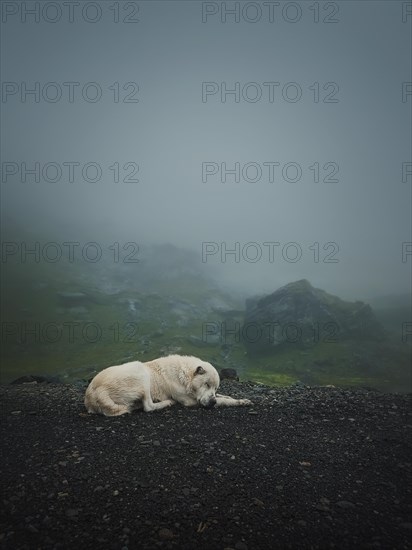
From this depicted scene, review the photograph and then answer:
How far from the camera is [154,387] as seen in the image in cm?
1146

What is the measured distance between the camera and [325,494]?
19.2 feet

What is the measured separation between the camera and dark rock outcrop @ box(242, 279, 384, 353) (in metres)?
114

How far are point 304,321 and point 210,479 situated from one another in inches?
4706

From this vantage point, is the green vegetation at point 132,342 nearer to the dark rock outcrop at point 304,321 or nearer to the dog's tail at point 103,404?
the dark rock outcrop at point 304,321

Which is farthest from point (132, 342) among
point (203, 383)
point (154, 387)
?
point (203, 383)

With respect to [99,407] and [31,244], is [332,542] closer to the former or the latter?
[99,407]

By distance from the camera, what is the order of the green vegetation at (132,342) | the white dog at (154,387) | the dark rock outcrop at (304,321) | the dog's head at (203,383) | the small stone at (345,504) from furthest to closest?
the dark rock outcrop at (304,321), the green vegetation at (132,342), the dog's head at (203,383), the white dog at (154,387), the small stone at (345,504)

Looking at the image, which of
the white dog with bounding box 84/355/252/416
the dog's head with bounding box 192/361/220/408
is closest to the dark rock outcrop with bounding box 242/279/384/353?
the white dog with bounding box 84/355/252/416

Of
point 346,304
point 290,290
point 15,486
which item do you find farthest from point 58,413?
point 346,304

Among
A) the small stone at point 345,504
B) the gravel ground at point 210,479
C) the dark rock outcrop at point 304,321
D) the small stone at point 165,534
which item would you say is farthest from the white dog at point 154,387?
the dark rock outcrop at point 304,321

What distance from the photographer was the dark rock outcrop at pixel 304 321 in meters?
114

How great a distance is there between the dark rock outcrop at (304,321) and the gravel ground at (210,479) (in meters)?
104

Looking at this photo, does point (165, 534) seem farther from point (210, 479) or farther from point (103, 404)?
point (103, 404)

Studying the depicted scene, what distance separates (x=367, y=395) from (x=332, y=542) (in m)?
9.27
